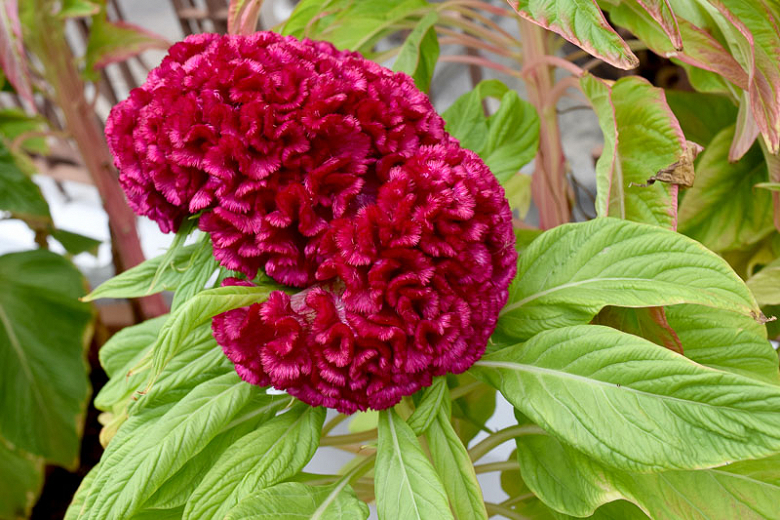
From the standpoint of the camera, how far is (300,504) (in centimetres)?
43

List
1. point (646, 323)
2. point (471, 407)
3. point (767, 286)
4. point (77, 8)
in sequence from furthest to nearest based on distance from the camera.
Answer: point (77, 8)
point (471, 407)
point (767, 286)
point (646, 323)

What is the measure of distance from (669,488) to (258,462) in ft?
0.87

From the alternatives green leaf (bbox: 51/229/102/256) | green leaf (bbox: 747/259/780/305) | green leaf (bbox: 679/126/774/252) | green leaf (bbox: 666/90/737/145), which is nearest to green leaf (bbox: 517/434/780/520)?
green leaf (bbox: 747/259/780/305)

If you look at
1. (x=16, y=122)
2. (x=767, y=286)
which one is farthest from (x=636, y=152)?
(x=16, y=122)

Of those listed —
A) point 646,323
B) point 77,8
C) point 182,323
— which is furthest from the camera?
point 77,8

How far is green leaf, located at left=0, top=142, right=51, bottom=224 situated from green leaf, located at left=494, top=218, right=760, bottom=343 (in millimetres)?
847

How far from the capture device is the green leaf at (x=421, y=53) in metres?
0.64

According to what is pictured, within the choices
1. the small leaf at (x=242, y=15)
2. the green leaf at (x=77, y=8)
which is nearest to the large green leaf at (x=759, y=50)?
the small leaf at (x=242, y=15)

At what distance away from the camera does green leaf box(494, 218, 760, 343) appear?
39 cm

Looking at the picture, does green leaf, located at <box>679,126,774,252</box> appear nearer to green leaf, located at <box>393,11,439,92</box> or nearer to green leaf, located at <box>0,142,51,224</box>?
green leaf, located at <box>393,11,439,92</box>

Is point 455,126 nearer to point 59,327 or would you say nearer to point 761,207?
point 761,207

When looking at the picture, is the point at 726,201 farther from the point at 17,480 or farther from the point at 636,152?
the point at 17,480

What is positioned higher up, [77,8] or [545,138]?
[77,8]

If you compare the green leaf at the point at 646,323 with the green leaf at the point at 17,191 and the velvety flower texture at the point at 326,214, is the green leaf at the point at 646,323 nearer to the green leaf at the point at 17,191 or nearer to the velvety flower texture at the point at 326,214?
the velvety flower texture at the point at 326,214
